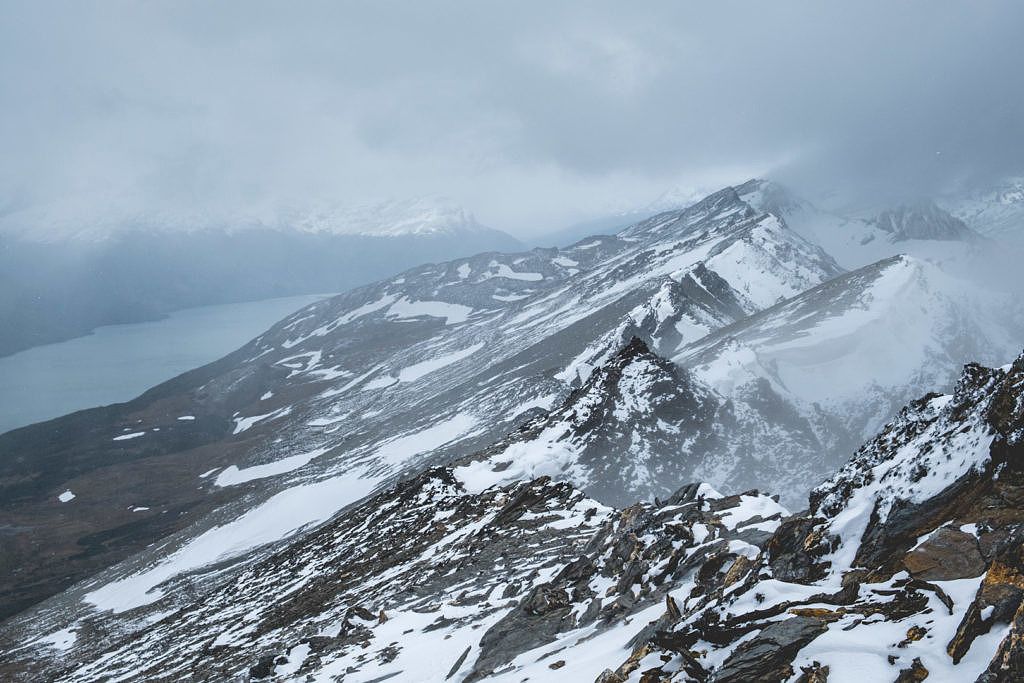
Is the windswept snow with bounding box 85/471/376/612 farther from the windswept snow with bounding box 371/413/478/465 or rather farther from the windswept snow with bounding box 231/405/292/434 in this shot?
the windswept snow with bounding box 231/405/292/434

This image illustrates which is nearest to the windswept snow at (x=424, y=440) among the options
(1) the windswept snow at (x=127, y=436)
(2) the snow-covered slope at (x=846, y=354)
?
(2) the snow-covered slope at (x=846, y=354)

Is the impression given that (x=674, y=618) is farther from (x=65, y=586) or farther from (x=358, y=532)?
(x=65, y=586)

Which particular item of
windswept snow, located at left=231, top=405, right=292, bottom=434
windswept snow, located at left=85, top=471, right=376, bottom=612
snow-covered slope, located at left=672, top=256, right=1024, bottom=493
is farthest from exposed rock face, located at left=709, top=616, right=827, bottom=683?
windswept snow, located at left=231, top=405, right=292, bottom=434

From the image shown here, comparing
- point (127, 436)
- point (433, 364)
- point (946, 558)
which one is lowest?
point (946, 558)

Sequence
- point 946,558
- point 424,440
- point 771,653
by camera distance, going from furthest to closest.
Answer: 1. point 424,440
2. point 946,558
3. point 771,653

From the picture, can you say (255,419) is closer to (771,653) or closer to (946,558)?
(771,653)

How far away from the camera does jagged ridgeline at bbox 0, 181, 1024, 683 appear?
11.2 meters

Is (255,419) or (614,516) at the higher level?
(255,419)

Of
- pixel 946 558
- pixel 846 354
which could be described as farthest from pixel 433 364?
pixel 946 558

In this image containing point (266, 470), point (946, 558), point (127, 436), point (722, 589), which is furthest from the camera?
point (127, 436)

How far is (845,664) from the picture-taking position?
895 cm

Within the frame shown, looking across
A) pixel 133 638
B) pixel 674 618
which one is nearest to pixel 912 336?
pixel 674 618

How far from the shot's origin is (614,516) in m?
28.4

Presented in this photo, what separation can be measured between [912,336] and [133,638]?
3598 inches
